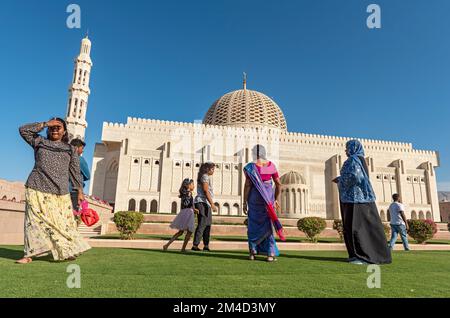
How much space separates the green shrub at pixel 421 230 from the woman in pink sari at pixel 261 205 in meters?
8.00

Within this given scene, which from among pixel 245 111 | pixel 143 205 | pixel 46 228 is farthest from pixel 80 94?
pixel 46 228

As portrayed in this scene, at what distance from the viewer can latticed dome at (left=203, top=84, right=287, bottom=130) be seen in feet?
126

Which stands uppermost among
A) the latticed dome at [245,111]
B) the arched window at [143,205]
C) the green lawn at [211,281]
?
the latticed dome at [245,111]

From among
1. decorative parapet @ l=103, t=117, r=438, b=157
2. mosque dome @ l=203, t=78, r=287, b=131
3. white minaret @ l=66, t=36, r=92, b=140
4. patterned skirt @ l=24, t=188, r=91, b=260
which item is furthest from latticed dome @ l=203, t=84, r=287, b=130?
patterned skirt @ l=24, t=188, r=91, b=260

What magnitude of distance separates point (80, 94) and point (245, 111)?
65.5 ft

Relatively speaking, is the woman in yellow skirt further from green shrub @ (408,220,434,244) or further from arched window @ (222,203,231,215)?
arched window @ (222,203,231,215)

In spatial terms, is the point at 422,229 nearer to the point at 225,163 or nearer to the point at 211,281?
the point at 211,281

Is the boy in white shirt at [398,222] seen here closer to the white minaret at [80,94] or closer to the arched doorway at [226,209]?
the arched doorway at [226,209]

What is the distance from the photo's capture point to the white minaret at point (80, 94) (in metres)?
28.3

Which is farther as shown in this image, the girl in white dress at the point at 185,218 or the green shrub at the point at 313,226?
the green shrub at the point at 313,226

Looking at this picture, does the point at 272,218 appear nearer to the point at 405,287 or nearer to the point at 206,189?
the point at 206,189

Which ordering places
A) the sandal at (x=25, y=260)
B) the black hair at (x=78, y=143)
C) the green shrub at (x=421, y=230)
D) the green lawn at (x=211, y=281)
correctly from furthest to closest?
the green shrub at (x=421, y=230), the black hair at (x=78, y=143), the sandal at (x=25, y=260), the green lawn at (x=211, y=281)

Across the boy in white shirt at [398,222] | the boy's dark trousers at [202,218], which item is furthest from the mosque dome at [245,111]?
the boy's dark trousers at [202,218]

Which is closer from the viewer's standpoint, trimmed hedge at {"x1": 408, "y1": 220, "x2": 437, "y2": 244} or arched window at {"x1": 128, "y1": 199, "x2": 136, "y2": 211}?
trimmed hedge at {"x1": 408, "y1": 220, "x2": 437, "y2": 244}
